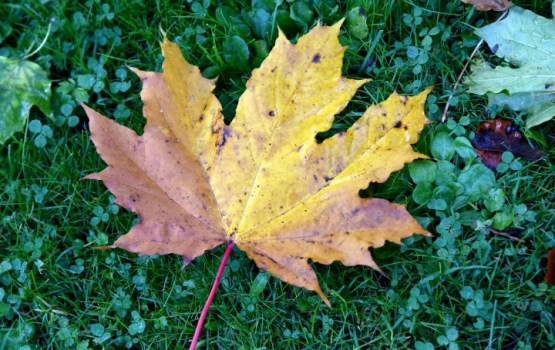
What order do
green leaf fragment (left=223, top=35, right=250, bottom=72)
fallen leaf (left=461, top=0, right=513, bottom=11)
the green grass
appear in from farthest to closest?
green leaf fragment (left=223, top=35, right=250, bottom=72) < fallen leaf (left=461, top=0, right=513, bottom=11) < the green grass

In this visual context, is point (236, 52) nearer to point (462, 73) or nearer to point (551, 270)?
point (462, 73)

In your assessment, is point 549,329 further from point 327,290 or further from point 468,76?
point 468,76

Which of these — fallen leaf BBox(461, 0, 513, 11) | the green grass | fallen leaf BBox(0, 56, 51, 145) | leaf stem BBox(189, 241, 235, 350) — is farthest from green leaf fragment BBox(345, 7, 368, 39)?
fallen leaf BBox(0, 56, 51, 145)

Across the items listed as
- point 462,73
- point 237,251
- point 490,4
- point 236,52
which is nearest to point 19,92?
point 236,52

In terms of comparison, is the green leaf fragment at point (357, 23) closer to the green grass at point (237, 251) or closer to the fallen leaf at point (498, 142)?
the green grass at point (237, 251)

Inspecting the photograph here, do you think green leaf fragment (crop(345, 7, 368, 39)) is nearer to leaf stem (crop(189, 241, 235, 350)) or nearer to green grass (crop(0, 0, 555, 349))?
green grass (crop(0, 0, 555, 349))

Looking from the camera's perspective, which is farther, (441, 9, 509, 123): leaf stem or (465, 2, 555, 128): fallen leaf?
(441, 9, 509, 123): leaf stem
